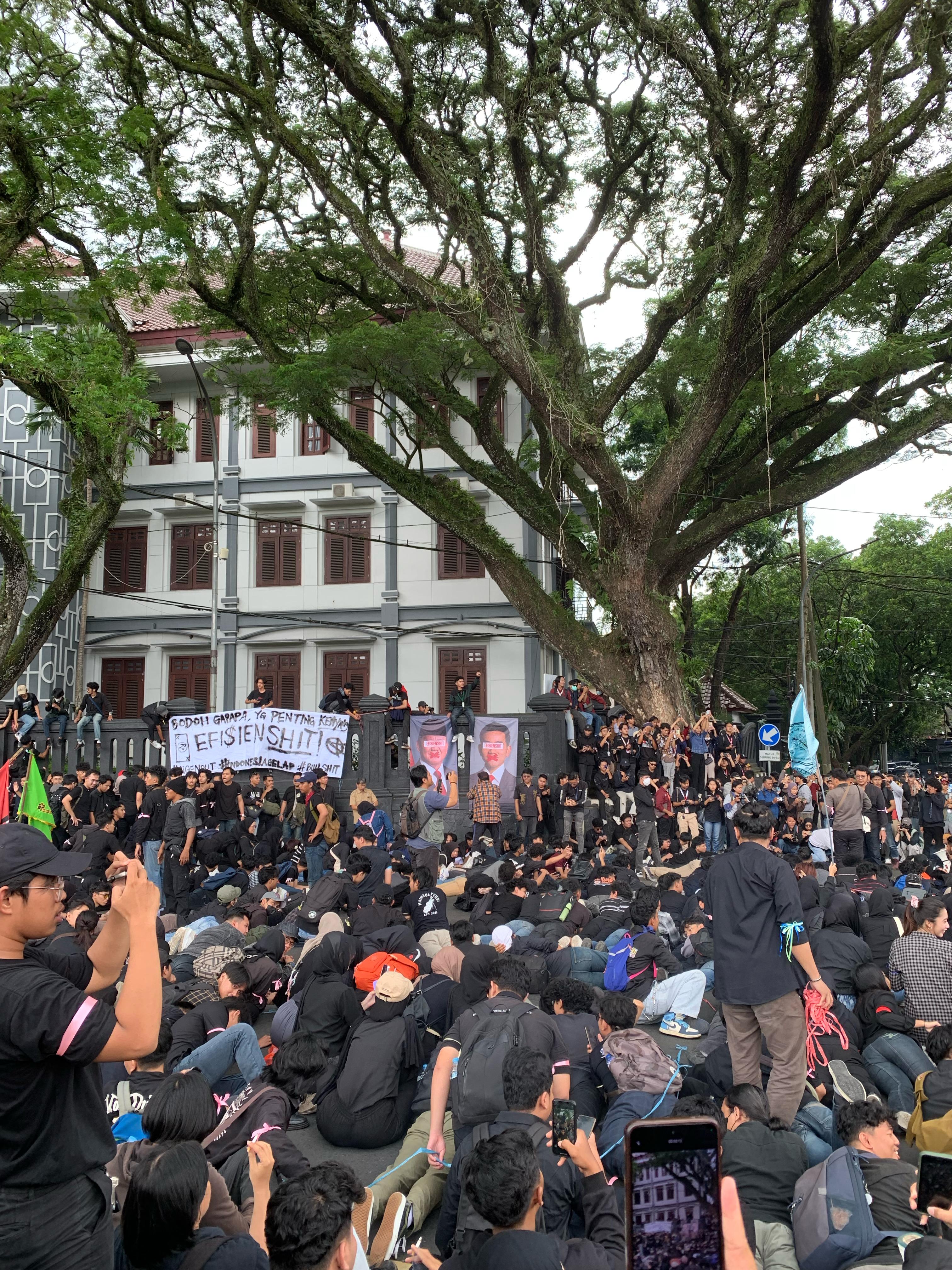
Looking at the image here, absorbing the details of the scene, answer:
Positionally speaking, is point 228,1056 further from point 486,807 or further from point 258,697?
point 258,697

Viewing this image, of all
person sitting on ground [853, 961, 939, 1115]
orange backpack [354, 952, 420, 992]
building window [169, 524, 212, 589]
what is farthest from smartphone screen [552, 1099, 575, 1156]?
building window [169, 524, 212, 589]

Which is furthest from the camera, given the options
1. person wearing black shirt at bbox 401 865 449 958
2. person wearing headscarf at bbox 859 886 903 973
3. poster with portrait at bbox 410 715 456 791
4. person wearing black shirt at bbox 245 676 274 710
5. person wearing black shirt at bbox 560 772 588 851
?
person wearing black shirt at bbox 245 676 274 710

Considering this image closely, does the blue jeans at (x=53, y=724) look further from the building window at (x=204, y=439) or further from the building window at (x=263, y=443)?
the building window at (x=263, y=443)

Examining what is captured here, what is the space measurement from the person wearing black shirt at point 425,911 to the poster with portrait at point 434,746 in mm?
8631

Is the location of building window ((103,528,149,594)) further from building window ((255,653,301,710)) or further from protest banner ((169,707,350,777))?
protest banner ((169,707,350,777))

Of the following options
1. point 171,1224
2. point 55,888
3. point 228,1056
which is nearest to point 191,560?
point 228,1056

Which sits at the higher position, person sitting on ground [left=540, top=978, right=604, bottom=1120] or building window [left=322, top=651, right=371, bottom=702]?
building window [left=322, top=651, right=371, bottom=702]

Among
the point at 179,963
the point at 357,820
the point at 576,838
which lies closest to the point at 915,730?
the point at 576,838

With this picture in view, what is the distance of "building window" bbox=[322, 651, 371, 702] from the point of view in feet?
90.1

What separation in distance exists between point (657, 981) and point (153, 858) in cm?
825

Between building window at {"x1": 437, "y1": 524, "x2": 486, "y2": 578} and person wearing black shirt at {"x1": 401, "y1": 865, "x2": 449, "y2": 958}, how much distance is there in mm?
17150

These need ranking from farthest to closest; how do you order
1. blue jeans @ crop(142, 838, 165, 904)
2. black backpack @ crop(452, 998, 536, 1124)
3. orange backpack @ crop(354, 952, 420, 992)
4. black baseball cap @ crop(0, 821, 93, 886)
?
blue jeans @ crop(142, 838, 165, 904) → orange backpack @ crop(354, 952, 420, 992) → black backpack @ crop(452, 998, 536, 1124) → black baseball cap @ crop(0, 821, 93, 886)

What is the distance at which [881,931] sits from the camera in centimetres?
865

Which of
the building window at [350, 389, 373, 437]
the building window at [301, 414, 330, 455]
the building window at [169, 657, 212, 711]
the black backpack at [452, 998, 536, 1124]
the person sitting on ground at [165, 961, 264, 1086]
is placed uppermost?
the building window at [350, 389, 373, 437]
